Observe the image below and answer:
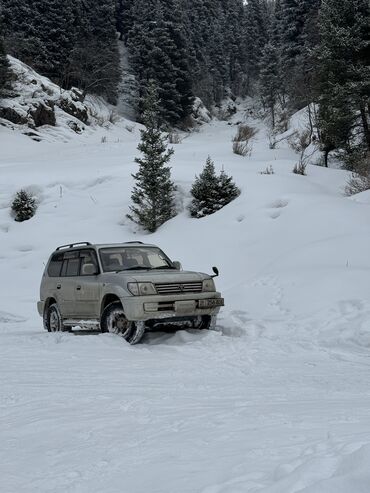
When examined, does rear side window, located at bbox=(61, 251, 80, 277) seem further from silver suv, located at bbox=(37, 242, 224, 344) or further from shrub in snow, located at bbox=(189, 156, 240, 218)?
shrub in snow, located at bbox=(189, 156, 240, 218)

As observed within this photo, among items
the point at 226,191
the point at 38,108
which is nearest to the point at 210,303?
the point at 226,191

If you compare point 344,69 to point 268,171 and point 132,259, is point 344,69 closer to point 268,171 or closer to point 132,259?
point 268,171

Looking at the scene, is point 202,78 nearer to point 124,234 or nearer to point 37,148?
point 37,148

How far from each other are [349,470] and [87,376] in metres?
3.99

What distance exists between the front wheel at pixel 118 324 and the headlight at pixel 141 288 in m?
0.47

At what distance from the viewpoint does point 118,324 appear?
8312mm

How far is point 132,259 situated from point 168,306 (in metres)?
1.80

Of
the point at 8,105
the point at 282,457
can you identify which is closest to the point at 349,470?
the point at 282,457

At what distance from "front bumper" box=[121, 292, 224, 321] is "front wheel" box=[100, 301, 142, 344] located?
25 cm

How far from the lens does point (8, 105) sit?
116 ft

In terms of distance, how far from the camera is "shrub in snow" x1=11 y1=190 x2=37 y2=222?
2081 cm

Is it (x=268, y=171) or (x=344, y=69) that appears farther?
(x=344, y=69)

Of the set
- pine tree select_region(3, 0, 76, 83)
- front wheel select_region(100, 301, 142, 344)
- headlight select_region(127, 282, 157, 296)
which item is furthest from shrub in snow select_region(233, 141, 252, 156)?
pine tree select_region(3, 0, 76, 83)

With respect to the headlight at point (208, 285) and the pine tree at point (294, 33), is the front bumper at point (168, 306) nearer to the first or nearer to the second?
the headlight at point (208, 285)
